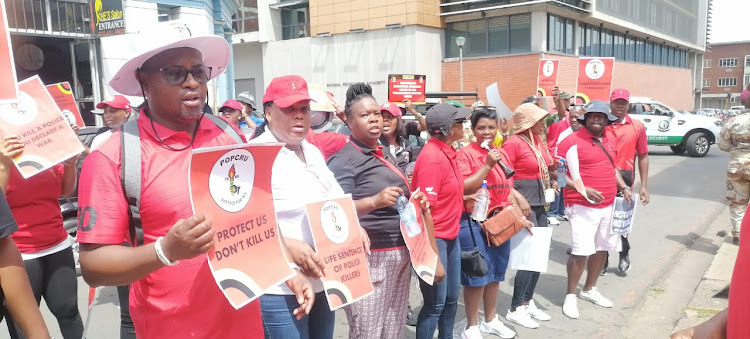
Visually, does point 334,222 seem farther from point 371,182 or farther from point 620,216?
point 620,216

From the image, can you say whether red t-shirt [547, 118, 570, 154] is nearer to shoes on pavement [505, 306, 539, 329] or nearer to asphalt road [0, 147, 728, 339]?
asphalt road [0, 147, 728, 339]

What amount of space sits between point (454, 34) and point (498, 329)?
25837 mm

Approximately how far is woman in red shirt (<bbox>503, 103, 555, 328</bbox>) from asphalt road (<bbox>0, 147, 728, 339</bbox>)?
0.16 metres

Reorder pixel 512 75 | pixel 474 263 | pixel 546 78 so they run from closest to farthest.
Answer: pixel 474 263, pixel 546 78, pixel 512 75

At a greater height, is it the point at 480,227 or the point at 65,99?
the point at 65,99

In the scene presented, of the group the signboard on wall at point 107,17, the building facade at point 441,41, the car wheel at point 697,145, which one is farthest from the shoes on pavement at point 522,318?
the building facade at point 441,41

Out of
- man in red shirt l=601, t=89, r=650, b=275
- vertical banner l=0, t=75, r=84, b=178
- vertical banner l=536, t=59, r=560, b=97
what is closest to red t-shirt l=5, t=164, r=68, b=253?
vertical banner l=0, t=75, r=84, b=178

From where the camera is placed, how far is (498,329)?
4375 mm

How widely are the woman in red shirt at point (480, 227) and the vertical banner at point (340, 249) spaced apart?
1.56 metres

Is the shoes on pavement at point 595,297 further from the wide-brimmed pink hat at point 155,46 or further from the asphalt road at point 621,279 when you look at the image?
the wide-brimmed pink hat at point 155,46

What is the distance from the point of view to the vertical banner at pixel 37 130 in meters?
2.92

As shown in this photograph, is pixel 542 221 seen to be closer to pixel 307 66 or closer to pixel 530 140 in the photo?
pixel 530 140

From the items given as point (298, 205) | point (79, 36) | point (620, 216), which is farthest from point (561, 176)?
point (79, 36)

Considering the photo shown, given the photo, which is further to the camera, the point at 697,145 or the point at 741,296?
the point at 697,145
